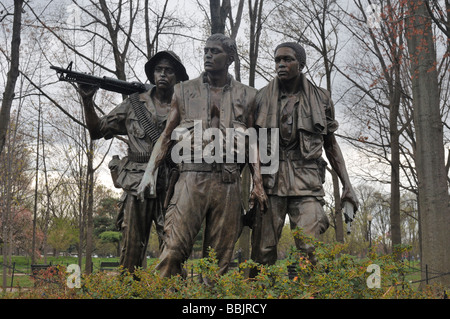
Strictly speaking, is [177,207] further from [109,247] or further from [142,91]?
[109,247]

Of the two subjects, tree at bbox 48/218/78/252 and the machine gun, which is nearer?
the machine gun

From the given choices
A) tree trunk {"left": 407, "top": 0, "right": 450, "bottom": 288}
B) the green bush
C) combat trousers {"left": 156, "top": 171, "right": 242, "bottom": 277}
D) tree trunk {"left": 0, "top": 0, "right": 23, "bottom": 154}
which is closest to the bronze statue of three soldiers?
combat trousers {"left": 156, "top": 171, "right": 242, "bottom": 277}

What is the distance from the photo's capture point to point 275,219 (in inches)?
189

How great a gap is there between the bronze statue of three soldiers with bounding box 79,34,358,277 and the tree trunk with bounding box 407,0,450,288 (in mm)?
5882

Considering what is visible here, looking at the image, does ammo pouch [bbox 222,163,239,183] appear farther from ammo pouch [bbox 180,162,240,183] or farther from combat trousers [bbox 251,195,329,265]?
combat trousers [bbox 251,195,329,265]

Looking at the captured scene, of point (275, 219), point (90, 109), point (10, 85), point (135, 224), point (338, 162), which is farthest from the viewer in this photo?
point (10, 85)

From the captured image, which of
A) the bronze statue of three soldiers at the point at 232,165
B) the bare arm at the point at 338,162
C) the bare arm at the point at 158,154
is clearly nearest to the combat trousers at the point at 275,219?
the bronze statue of three soldiers at the point at 232,165

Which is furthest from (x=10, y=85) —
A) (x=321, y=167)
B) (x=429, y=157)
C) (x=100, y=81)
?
(x=429, y=157)

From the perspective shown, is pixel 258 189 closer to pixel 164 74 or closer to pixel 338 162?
pixel 338 162

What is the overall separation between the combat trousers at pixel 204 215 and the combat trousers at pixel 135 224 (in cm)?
98

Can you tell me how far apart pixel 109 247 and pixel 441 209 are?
4590 cm

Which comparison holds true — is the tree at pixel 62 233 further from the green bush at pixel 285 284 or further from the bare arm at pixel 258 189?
the green bush at pixel 285 284

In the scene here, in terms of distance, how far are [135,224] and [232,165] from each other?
5.06 feet

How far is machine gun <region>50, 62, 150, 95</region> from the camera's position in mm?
5508
